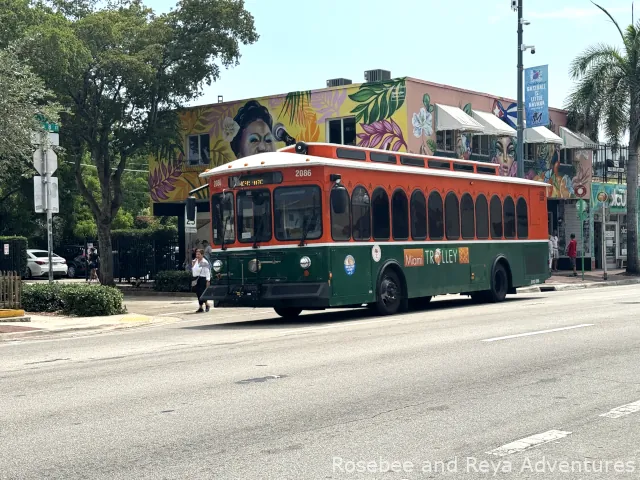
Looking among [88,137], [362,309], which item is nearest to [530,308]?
[362,309]

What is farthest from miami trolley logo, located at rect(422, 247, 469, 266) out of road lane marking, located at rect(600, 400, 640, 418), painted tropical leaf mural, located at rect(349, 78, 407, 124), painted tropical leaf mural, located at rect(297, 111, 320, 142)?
painted tropical leaf mural, located at rect(297, 111, 320, 142)

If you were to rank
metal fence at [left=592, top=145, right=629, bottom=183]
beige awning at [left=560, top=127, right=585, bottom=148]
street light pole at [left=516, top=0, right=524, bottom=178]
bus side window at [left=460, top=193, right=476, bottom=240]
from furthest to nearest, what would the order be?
metal fence at [left=592, top=145, right=629, bottom=183]
beige awning at [left=560, top=127, right=585, bottom=148]
street light pole at [left=516, top=0, right=524, bottom=178]
bus side window at [left=460, top=193, right=476, bottom=240]

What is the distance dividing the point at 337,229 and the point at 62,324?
6316 mm

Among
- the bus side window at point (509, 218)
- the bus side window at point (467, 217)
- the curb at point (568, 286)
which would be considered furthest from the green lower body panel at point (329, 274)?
the curb at point (568, 286)

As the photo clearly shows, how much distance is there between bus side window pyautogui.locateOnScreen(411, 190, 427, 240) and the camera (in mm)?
20797

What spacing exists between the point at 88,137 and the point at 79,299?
13.7 m

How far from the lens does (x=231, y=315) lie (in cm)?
2312

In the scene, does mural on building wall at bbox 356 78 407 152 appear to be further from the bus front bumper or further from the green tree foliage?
the bus front bumper

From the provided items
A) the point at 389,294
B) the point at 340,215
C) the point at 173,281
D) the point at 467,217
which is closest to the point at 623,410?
the point at 340,215

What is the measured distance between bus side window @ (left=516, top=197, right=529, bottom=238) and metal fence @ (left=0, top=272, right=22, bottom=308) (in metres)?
13.0

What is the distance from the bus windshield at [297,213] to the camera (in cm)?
1827

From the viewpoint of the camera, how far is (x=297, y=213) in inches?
727

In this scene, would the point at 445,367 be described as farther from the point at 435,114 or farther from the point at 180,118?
the point at 180,118

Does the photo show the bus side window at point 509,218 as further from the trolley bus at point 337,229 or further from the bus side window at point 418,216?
the bus side window at point 418,216
